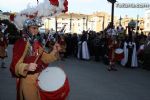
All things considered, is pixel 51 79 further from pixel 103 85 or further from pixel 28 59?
pixel 103 85

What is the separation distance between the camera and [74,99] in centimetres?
920

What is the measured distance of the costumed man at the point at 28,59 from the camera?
523 centimetres

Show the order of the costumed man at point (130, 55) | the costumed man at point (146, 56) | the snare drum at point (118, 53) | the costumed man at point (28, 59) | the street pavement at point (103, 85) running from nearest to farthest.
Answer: the costumed man at point (28, 59), the street pavement at point (103, 85), the snare drum at point (118, 53), the costumed man at point (146, 56), the costumed man at point (130, 55)

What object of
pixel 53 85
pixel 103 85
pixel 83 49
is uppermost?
pixel 53 85

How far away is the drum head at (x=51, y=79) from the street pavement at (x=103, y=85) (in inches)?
156

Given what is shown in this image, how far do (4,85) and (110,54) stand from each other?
5.77 metres

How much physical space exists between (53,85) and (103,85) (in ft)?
21.5

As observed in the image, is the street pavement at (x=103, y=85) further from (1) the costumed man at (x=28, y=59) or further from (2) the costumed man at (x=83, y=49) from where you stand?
(2) the costumed man at (x=83, y=49)

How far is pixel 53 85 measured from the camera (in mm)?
5156

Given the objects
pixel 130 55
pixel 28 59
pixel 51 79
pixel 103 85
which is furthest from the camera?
pixel 130 55

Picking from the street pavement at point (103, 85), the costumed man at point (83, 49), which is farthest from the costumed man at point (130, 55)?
the costumed man at point (83, 49)

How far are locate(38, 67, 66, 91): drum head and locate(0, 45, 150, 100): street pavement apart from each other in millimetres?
3957

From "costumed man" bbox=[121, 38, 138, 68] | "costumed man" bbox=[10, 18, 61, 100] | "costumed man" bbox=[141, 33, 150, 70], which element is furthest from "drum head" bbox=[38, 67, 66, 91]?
"costumed man" bbox=[121, 38, 138, 68]

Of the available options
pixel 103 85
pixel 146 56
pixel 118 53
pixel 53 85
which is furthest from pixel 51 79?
pixel 146 56
